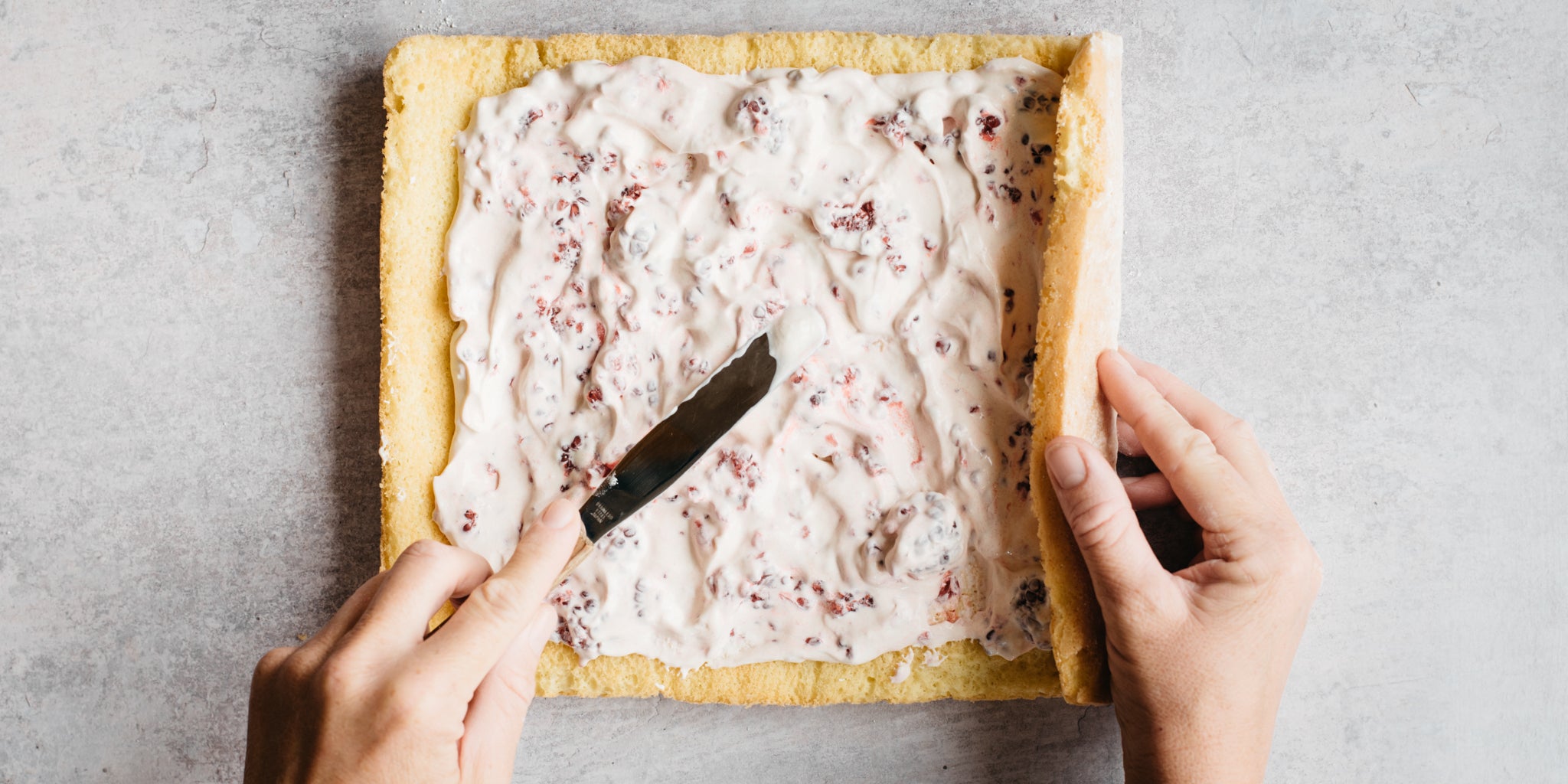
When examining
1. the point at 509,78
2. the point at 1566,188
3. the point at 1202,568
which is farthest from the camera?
the point at 1566,188

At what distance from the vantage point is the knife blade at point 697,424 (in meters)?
1.87

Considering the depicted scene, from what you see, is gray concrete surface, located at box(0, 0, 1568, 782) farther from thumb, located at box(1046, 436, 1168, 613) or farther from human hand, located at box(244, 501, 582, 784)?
human hand, located at box(244, 501, 582, 784)

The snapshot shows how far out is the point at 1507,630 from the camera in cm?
241

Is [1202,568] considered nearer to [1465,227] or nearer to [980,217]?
[980,217]

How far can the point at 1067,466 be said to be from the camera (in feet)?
6.23

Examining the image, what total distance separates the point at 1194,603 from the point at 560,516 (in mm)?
1346

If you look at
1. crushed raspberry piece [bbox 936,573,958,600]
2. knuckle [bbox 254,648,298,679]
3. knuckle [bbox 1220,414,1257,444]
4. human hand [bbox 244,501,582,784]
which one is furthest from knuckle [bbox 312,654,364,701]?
knuckle [bbox 1220,414,1257,444]

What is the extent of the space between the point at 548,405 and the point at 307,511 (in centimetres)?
82

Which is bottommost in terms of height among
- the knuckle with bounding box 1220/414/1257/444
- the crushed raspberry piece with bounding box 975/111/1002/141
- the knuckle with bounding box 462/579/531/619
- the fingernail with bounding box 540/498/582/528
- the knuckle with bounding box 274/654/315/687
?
the knuckle with bounding box 274/654/315/687

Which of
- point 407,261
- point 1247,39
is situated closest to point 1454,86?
point 1247,39

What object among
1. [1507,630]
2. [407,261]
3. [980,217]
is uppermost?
[980,217]

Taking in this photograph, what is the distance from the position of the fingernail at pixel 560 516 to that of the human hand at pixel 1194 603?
103 centimetres

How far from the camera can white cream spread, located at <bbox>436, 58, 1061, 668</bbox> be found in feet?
6.96

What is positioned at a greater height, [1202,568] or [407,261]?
[407,261]
